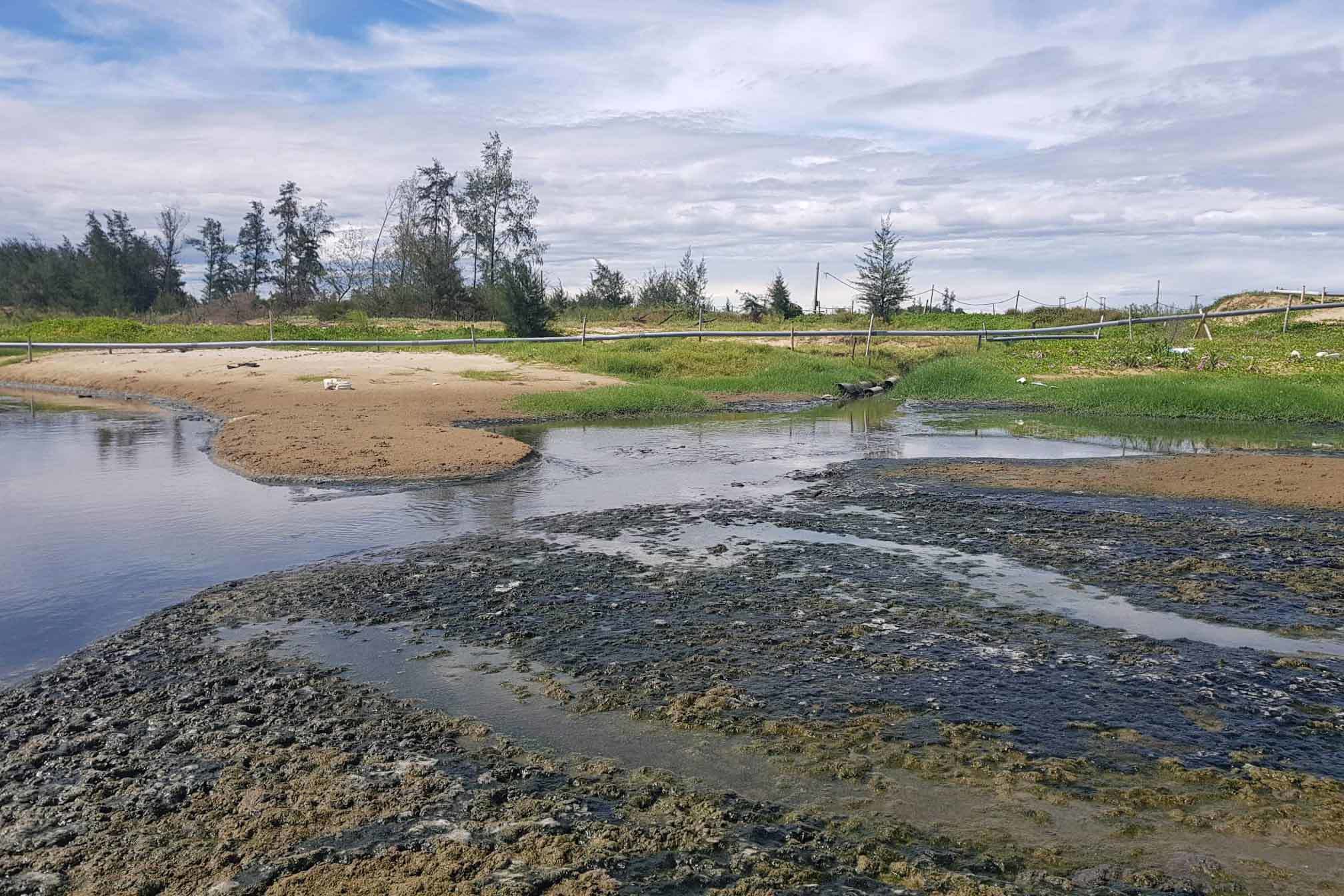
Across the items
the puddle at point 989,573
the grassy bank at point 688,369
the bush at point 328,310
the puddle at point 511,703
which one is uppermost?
the bush at point 328,310

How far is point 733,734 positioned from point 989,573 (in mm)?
3486

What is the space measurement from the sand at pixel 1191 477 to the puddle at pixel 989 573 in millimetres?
2702

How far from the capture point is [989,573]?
739 cm

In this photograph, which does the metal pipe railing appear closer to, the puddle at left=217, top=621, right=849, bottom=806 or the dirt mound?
the dirt mound

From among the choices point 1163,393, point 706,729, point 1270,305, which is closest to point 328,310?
point 1163,393

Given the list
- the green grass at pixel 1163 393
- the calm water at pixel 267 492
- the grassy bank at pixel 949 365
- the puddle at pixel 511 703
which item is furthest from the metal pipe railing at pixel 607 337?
the puddle at pixel 511 703

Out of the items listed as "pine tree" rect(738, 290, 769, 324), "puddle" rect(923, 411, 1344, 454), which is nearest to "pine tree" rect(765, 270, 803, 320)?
"pine tree" rect(738, 290, 769, 324)

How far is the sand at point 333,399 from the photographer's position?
12344mm

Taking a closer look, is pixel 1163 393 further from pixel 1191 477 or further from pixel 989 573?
pixel 989 573

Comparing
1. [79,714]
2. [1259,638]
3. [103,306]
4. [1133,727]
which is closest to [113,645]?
[79,714]

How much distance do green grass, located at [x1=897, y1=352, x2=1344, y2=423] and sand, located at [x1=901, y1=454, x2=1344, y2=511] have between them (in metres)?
5.93

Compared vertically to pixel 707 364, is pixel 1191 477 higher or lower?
lower

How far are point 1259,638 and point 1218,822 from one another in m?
2.53

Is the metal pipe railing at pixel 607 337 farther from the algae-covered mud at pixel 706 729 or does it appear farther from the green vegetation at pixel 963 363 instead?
the algae-covered mud at pixel 706 729
